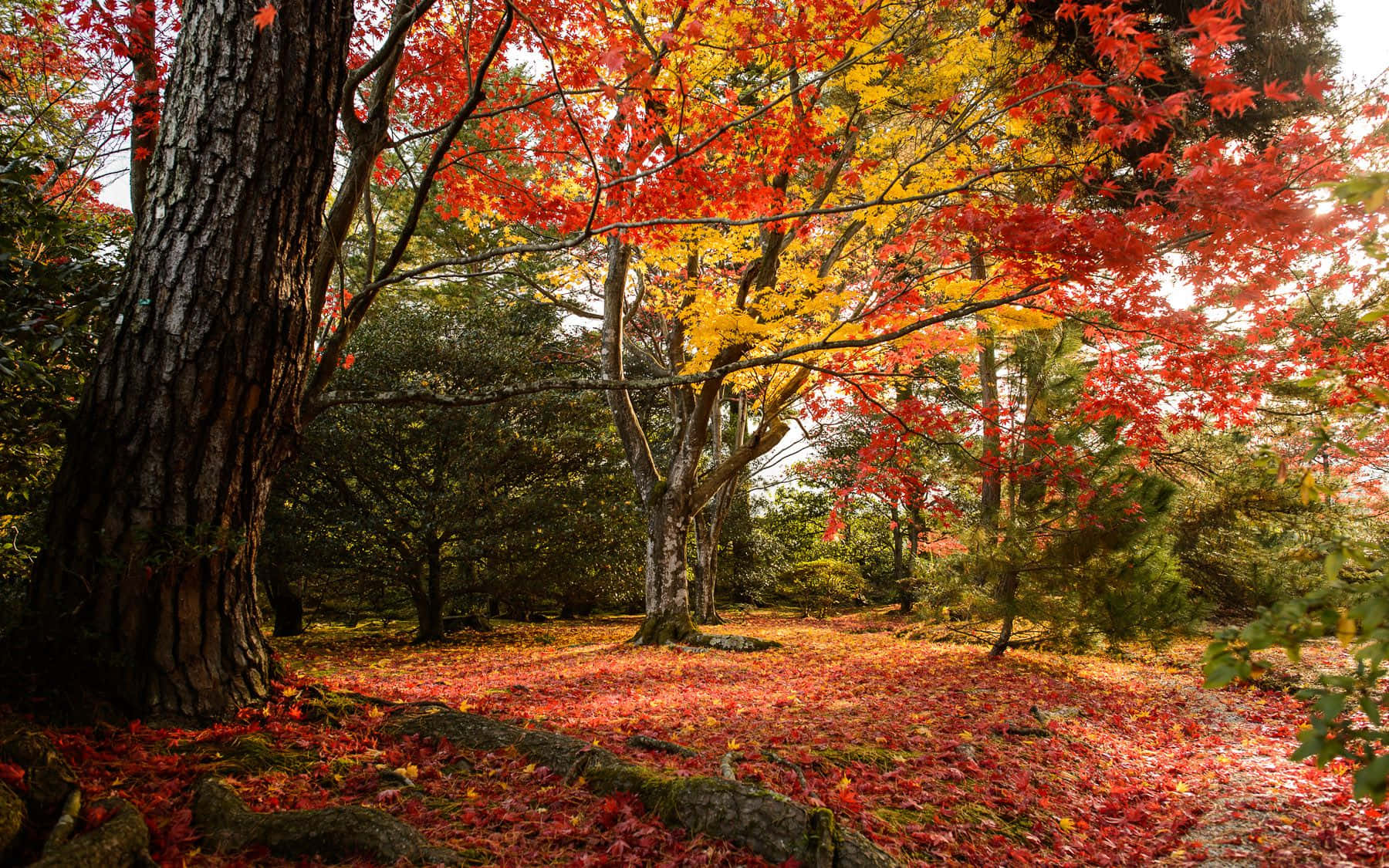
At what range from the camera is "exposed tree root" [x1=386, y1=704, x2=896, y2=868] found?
7.57ft

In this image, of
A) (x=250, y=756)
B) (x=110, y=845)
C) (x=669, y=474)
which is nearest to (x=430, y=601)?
(x=669, y=474)

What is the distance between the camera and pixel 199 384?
271 centimetres

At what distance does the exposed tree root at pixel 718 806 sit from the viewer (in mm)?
2307

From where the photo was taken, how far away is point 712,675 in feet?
21.7

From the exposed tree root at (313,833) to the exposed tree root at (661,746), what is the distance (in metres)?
1.45

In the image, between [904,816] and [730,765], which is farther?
[730,765]

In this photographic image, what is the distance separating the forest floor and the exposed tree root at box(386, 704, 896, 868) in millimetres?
74

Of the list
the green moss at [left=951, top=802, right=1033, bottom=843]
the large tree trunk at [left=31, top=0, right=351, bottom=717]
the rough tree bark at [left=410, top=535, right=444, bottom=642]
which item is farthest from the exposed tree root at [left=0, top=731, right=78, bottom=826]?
the rough tree bark at [left=410, top=535, right=444, bottom=642]

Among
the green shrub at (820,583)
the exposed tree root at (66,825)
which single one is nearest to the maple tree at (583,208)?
the exposed tree root at (66,825)

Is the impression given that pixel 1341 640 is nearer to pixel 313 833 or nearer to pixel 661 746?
pixel 313 833

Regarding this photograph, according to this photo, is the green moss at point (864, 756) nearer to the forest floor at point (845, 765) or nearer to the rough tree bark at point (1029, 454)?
the forest floor at point (845, 765)

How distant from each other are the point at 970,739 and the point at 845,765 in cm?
119

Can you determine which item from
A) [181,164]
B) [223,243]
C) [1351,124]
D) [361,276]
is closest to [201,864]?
[223,243]

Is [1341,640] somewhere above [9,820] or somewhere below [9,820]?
above
